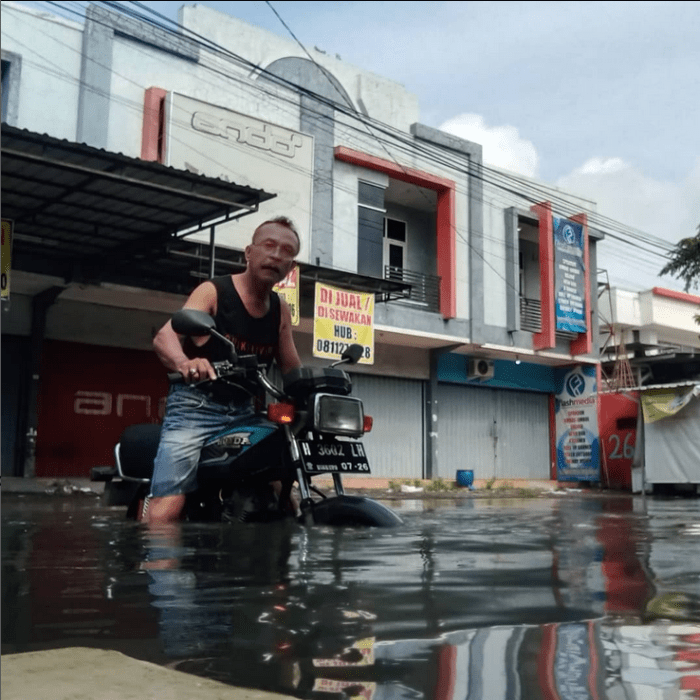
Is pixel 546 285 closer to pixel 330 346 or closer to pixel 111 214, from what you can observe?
pixel 330 346

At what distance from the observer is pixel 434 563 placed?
310cm

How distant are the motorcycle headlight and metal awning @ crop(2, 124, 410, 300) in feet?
22.9

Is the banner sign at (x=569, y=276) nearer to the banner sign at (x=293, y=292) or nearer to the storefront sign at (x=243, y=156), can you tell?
the storefront sign at (x=243, y=156)

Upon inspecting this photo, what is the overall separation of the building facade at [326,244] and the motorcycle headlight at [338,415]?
336 inches

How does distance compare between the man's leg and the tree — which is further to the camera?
the man's leg

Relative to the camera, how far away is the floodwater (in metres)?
1.50

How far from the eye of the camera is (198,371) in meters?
3.99

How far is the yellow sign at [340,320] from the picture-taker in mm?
15984

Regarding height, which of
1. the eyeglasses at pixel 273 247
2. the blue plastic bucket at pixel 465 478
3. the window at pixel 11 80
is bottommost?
the blue plastic bucket at pixel 465 478

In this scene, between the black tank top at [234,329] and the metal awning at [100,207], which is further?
the metal awning at [100,207]

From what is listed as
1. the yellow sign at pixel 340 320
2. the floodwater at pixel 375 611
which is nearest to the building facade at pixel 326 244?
the yellow sign at pixel 340 320

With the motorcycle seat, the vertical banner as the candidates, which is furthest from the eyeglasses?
the vertical banner

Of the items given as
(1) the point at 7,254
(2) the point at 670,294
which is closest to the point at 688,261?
(1) the point at 7,254

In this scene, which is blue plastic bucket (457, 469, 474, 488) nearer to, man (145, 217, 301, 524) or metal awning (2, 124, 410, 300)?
metal awning (2, 124, 410, 300)
